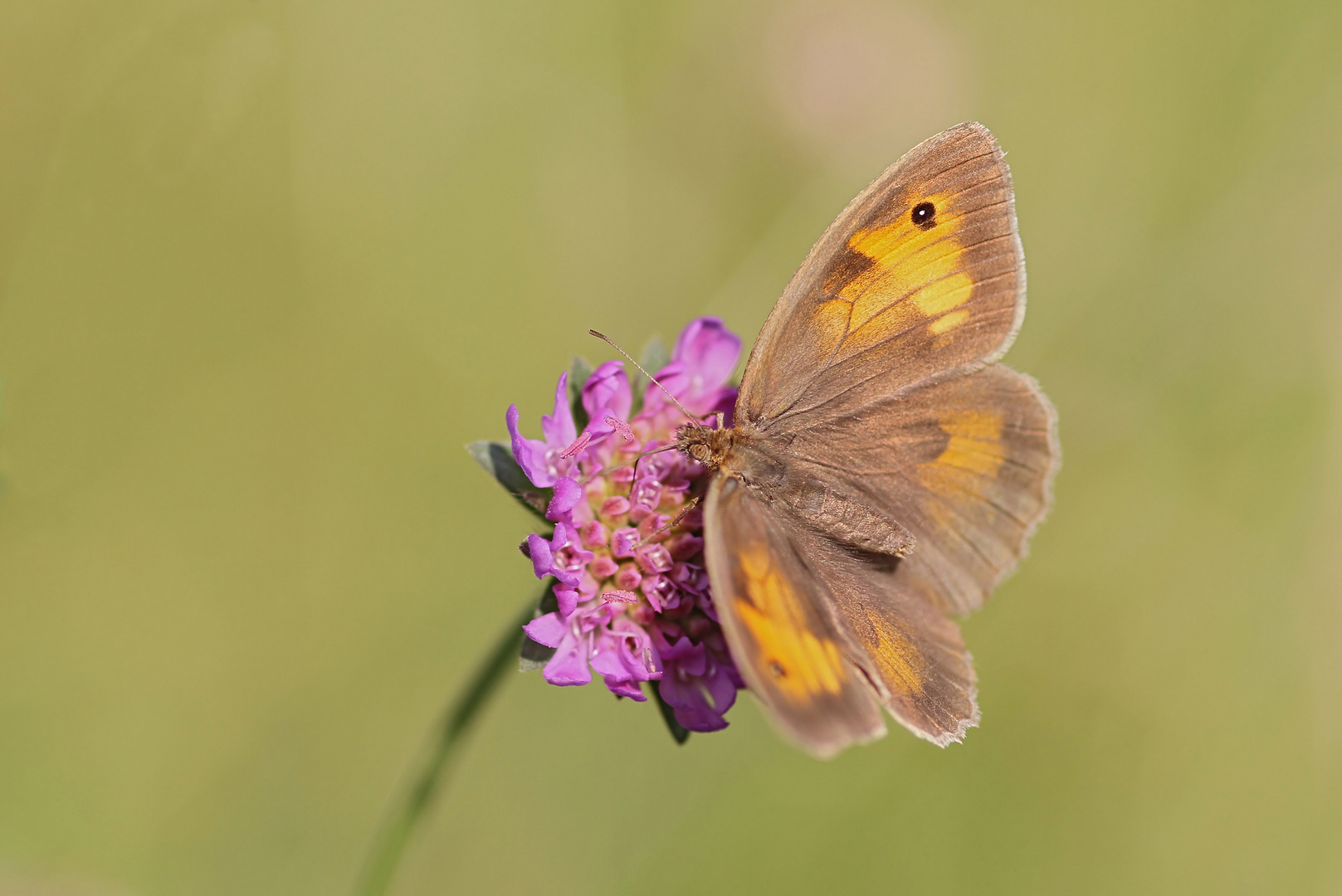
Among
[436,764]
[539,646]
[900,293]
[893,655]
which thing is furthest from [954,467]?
[436,764]

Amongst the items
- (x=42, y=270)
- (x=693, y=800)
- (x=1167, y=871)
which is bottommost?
(x=693, y=800)

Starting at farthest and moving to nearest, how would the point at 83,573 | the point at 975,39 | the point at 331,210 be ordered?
the point at 975,39 < the point at 331,210 < the point at 83,573

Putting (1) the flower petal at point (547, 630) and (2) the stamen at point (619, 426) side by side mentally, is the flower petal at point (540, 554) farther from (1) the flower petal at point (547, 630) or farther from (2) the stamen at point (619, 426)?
(2) the stamen at point (619, 426)

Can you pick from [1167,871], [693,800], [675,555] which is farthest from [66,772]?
[1167,871]

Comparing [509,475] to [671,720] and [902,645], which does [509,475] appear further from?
[902,645]

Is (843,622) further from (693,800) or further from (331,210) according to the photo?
(331,210)

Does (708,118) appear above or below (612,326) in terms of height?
above

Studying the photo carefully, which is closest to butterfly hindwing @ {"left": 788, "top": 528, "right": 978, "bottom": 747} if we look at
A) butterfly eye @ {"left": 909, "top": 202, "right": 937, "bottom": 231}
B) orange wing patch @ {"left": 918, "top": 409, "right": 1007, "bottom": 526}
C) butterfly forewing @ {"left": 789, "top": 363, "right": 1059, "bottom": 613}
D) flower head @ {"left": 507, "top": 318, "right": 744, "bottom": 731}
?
butterfly forewing @ {"left": 789, "top": 363, "right": 1059, "bottom": 613}
